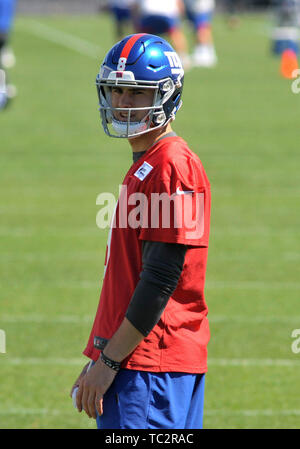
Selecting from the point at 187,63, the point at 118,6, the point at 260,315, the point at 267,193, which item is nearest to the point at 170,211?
the point at 260,315

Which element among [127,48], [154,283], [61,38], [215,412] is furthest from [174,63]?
[61,38]

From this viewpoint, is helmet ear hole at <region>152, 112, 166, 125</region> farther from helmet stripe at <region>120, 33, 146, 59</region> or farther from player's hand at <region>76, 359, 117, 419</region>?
player's hand at <region>76, 359, 117, 419</region>

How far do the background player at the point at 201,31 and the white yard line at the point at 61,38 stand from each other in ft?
7.85

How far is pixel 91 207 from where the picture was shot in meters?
9.68

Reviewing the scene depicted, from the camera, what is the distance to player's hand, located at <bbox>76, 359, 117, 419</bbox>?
9.71ft

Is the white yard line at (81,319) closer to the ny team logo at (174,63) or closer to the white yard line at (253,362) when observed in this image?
the white yard line at (253,362)

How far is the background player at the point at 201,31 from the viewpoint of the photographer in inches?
829

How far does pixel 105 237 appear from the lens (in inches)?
344

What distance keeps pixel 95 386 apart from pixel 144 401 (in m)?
Answer: 0.16

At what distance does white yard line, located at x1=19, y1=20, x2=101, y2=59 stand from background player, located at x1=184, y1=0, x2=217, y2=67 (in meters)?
2.39

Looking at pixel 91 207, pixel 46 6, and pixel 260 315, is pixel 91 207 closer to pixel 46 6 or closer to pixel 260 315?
pixel 260 315

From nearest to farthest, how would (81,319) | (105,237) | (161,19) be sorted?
(81,319), (105,237), (161,19)

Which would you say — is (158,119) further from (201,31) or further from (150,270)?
(201,31)
